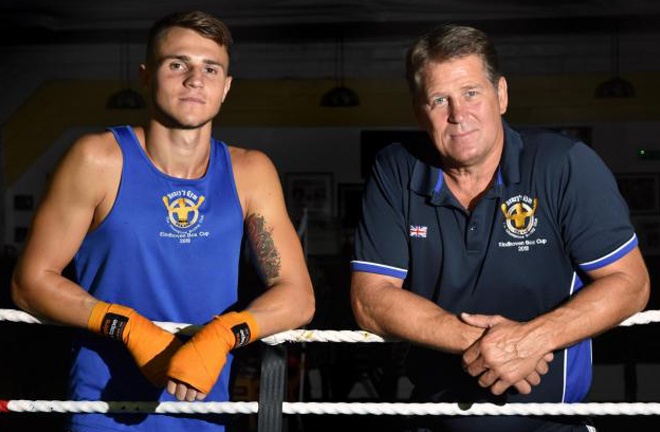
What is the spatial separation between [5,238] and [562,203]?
959 centimetres

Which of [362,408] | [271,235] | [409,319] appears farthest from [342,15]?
[362,408]

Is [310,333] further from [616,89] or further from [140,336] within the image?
[616,89]

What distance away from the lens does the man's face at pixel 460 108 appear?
1.98 metres

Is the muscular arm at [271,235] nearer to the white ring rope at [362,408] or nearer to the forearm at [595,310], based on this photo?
the white ring rope at [362,408]

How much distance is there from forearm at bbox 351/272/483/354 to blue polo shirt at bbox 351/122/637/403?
8 centimetres

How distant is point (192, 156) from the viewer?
212 cm

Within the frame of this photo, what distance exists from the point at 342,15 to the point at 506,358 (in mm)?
7123

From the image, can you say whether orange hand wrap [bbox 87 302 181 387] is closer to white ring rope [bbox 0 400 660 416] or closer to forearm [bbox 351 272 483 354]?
white ring rope [bbox 0 400 660 416]

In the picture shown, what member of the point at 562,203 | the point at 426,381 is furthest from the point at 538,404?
the point at 562,203

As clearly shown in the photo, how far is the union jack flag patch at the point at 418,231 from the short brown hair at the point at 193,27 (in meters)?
0.67

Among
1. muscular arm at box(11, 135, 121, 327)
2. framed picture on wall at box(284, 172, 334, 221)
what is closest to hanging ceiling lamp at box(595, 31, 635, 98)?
framed picture on wall at box(284, 172, 334, 221)

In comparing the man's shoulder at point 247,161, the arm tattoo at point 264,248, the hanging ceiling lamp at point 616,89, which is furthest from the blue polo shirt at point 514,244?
the hanging ceiling lamp at point 616,89

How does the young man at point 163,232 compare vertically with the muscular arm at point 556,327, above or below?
above

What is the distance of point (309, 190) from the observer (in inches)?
396
